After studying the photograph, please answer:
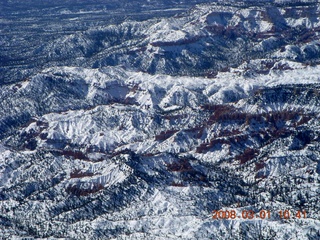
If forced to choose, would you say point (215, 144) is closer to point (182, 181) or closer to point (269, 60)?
point (182, 181)
